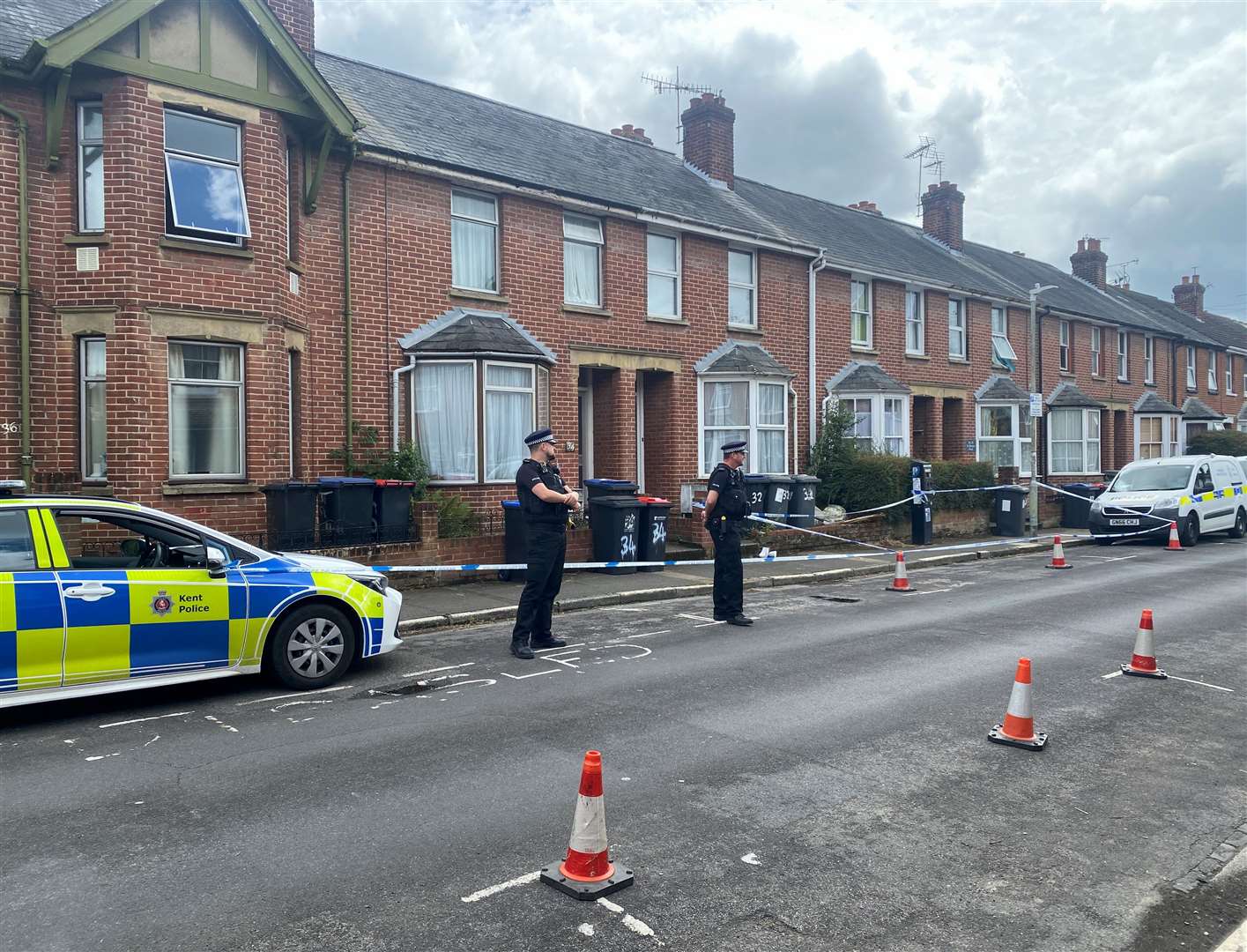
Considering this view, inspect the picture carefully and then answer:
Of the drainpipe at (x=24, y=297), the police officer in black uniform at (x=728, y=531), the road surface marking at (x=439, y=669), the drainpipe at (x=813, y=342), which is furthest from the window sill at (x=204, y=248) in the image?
the drainpipe at (x=813, y=342)

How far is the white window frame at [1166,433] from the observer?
3384 cm

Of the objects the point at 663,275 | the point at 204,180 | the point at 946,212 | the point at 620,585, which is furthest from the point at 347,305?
the point at 946,212

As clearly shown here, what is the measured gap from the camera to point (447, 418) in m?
14.7

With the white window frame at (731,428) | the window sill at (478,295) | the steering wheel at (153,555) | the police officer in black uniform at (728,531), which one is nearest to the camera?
the steering wheel at (153,555)

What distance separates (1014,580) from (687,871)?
38.6 feet

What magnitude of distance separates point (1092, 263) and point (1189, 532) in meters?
22.8

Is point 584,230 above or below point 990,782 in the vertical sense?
above

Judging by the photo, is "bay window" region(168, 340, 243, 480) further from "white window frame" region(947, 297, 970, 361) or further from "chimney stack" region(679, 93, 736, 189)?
"white window frame" region(947, 297, 970, 361)

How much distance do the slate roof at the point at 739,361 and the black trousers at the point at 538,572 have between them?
10.6 meters

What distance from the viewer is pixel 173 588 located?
6727 millimetres

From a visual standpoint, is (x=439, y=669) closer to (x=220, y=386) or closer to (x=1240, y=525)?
(x=220, y=386)

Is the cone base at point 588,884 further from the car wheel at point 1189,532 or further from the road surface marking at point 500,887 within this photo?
the car wheel at point 1189,532

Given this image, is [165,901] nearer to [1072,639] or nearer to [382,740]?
[382,740]

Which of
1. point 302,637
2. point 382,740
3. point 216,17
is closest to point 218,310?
point 216,17
